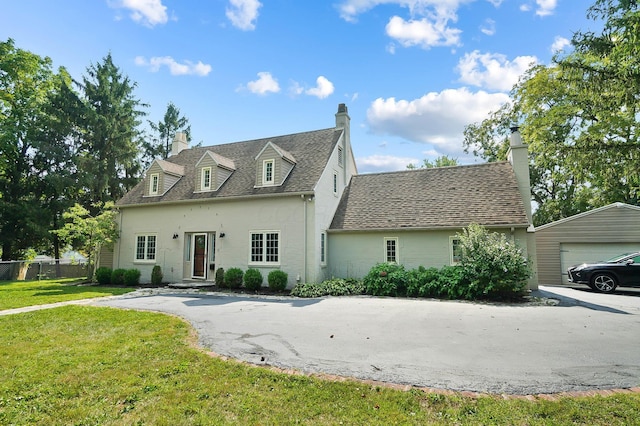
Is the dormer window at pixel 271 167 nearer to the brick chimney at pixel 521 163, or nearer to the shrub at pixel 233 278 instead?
the shrub at pixel 233 278

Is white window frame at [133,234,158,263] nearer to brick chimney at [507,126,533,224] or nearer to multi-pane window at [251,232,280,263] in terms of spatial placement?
multi-pane window at [251,232,280,263]

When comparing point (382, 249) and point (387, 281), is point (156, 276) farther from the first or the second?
point (387, 281)

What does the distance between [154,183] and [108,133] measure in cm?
1258

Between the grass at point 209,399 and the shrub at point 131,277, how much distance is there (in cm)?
1181

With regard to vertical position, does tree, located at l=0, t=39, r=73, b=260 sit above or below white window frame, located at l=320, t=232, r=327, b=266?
above

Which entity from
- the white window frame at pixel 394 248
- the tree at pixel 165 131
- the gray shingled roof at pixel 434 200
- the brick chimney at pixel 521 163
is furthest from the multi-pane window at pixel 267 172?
the tree at pixel 165 131

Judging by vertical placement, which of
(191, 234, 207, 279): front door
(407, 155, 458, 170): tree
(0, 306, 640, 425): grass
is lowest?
(0, 306, 640, 425): grass

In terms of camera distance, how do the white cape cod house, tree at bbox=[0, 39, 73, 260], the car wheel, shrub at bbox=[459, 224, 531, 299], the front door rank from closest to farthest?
shrub at bbox=[459, 224, 531, 299] → the car wheel → the white cape cod house → the front door → tree at bbox=[0, 39, 73, 260]

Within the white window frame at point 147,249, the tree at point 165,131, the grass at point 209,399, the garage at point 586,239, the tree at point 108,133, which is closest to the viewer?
the grass at point 209,399

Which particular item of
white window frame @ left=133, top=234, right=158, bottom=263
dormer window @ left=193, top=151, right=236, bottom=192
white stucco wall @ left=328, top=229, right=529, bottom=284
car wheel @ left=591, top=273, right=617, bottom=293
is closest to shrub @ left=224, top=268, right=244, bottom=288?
white stucco wall @ left=328, top=229, right=529, bottom=284

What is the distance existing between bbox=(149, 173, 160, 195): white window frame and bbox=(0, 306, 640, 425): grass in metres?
13.9

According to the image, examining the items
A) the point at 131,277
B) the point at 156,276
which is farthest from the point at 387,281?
the point at 131,277

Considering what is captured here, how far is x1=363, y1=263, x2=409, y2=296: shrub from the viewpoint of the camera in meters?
12.9

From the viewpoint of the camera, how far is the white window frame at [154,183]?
18.4 meters
